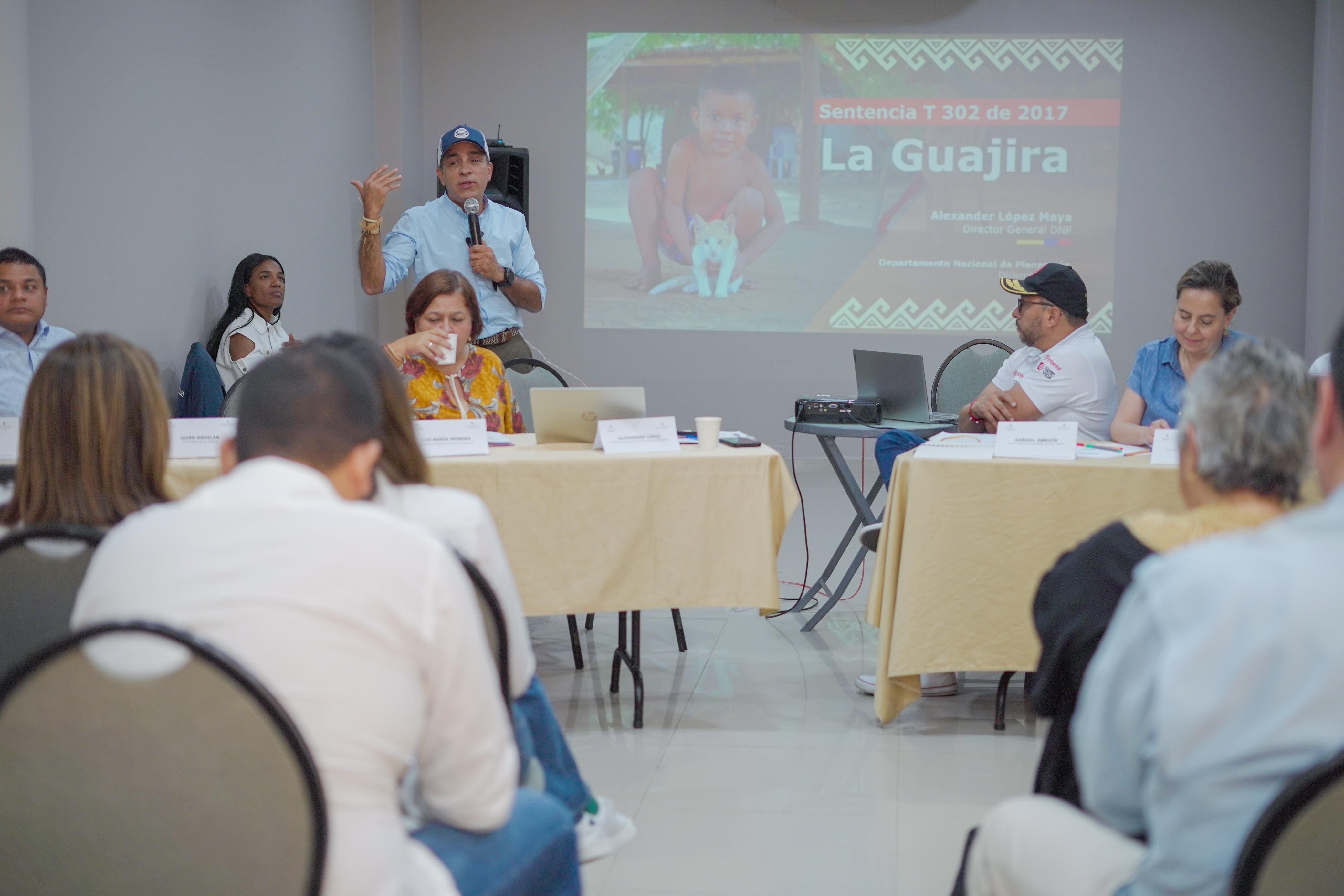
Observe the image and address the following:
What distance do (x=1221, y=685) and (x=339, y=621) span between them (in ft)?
2.40

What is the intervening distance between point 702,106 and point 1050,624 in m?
5.90

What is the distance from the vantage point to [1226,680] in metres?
0.95

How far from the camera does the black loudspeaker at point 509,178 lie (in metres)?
6.39

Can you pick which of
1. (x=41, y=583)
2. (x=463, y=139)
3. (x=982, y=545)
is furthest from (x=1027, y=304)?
(x=41, y=583)

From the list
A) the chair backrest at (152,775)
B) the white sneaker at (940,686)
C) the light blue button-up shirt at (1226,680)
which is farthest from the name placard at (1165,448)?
the chair backrest at (152,775)

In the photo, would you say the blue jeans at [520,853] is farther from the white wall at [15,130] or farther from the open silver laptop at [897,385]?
the white wall at [15,130]

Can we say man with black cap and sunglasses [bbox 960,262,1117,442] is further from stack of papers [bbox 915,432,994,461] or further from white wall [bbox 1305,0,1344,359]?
white wall [bbox 1305,0,1344,359]

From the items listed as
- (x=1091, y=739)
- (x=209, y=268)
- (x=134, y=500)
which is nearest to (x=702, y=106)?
(x=209, y=268)

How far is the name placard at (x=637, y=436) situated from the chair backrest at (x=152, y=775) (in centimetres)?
193

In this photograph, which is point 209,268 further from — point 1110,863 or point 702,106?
point 1110,863

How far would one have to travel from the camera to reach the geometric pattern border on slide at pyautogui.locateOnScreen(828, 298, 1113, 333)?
22.7 feet

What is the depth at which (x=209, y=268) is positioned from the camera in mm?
4703

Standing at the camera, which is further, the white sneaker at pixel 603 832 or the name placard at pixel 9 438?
the name placard at pixel 9 438

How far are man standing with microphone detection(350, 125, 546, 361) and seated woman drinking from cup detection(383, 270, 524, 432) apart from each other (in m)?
1.00
